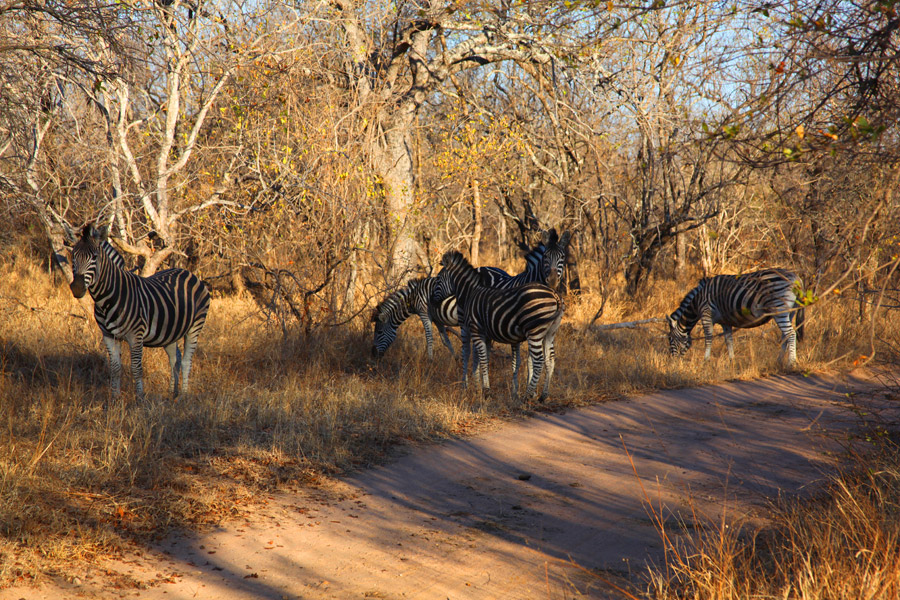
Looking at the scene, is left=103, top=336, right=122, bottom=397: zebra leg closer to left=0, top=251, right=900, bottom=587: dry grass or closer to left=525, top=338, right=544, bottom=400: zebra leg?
left=0, top=251, right=900, bottom=587: dry grass

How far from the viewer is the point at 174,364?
8516mm

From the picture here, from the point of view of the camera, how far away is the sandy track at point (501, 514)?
408cm

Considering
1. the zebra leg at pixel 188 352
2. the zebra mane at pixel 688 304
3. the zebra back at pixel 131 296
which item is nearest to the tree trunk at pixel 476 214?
the zebra mane at pixel 688 304

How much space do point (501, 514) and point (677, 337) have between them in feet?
26.8

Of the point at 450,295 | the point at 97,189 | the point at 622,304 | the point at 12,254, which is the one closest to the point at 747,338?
the point at 622,304

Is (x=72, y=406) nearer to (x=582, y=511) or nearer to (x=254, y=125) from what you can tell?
(x=582, y=511)

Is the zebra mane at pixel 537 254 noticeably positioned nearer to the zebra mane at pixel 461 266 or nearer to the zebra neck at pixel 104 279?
the zebra mane at pixel 461 266

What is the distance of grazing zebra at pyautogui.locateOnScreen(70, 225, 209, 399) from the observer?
7.11 metres

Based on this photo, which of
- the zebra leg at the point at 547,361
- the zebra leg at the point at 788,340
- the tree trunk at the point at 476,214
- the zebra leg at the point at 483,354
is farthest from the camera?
the tree trunk at the point at 476,214

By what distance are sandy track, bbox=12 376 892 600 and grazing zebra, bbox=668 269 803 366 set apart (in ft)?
10.9

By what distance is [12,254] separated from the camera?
17672 millimetres

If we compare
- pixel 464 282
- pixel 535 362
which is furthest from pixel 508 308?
pixel 464 282

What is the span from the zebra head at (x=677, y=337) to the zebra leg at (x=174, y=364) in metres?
7.95

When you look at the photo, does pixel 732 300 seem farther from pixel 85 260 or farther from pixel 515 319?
pixel 85 260
